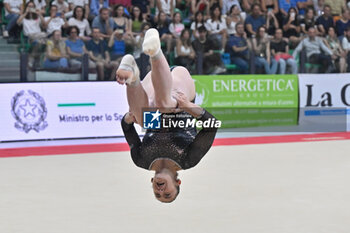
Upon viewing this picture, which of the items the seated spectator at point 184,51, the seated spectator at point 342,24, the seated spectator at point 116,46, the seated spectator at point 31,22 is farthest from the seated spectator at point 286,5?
the seated spectator at point 31,22

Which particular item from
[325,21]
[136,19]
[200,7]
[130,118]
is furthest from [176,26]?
[130,118]

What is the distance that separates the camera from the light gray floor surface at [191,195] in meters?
6.65

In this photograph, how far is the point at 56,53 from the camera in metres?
11.9

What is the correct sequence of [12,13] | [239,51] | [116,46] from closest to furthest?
[116,46] → [12,13] → [239,51]

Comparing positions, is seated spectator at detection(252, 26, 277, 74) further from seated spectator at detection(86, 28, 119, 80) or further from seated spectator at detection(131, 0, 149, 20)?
seated spectator at detection(86, 28, 119, 80)

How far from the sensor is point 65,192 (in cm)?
827

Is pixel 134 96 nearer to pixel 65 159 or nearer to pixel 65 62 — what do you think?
pixel 65 159

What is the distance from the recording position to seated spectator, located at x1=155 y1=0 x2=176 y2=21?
14055 millimetres

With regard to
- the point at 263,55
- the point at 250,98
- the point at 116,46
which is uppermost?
the point at 116,46

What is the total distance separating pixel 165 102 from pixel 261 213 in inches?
85.3

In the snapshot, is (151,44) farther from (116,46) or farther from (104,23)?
(104,23)

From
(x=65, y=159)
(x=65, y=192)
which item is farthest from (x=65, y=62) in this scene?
(x=65, y=192)

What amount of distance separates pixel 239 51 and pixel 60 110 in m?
4.08

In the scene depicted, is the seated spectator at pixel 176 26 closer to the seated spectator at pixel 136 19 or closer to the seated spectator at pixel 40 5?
the seated spectator at pixel 136 19
